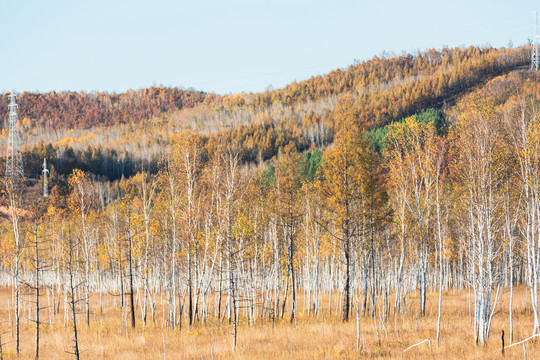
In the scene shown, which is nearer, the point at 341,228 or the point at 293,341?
the point at 293,341

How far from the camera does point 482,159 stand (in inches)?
634

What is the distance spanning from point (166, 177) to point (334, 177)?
10341 millimetres

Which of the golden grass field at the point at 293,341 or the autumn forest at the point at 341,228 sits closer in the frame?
the golden grass field at the point at 293,341

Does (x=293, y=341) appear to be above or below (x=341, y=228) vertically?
below

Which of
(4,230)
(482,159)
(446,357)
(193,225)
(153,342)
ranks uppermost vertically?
(482,159)

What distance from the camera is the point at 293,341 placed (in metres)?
18.7

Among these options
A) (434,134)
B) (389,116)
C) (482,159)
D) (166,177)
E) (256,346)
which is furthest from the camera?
(389,116)

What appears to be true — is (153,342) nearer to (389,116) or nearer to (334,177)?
(334,177)

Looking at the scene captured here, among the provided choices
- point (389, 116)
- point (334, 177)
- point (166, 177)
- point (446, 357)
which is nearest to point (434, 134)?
point (334, 177)

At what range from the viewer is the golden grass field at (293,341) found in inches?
622

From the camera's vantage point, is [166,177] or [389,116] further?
Result: [389,116]

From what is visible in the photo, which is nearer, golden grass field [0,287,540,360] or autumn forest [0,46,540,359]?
golden grass field [0,287,540,360]

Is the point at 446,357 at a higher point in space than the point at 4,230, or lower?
higher

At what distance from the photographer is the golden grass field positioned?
15.8 metres
